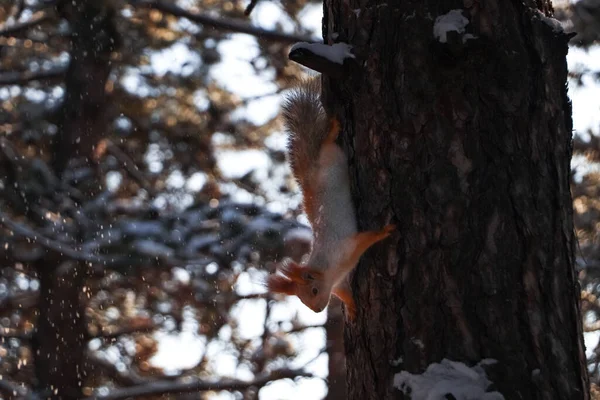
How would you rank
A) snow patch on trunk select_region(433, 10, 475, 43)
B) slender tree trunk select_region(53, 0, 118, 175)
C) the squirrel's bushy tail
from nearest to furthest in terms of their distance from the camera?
snow patch on trunk select_region(433, 10, 475, 43), the squirrel's bushy tail, slender tree trunk select_region(53, 0, 118, 175)

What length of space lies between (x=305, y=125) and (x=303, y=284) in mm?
456

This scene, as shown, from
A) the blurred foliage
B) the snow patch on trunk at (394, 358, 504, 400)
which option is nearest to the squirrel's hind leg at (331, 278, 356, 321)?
the snow patch on trunk at (394, 358, 504, 400)

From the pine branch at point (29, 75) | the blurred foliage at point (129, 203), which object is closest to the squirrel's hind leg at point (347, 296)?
the blurred foliage at point (129, 203)

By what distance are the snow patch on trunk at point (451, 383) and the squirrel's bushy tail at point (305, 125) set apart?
2.18 feet

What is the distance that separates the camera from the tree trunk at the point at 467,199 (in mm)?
1859

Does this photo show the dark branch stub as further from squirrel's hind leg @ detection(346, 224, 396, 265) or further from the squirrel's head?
the squirrel's head

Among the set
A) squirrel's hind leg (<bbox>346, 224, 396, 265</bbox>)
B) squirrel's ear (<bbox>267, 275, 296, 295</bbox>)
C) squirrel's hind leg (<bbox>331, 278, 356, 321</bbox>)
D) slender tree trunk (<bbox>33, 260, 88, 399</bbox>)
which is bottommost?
squirrel's hind leg (<bbox>331, 278, 356, 321</bbox>)

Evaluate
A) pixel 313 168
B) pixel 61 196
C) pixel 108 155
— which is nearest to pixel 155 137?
pixel 108 155

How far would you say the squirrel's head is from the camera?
7.66ft

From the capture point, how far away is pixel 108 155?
26.1ft

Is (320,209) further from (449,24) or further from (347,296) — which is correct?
(449,24)

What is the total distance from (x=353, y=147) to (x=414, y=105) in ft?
0.67

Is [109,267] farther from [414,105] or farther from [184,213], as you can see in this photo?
[414,105]

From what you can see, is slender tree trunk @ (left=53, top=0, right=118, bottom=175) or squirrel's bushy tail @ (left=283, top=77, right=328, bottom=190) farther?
slender tree trunk @ (left=53, top=0, right=118, bottom=175)
